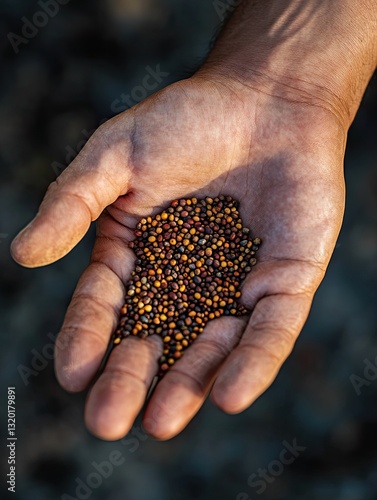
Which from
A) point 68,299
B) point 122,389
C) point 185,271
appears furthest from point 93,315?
point 68,299

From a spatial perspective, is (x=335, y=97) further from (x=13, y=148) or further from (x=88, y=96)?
(x=13, y=148)

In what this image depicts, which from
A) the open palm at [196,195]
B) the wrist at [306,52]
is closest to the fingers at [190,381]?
the open palm at [196,195]

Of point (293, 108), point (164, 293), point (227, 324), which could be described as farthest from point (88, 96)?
point (227, 324)

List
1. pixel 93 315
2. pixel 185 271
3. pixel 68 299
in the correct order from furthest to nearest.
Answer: pixel 68 299, pixel 185 271, pixel 93 315

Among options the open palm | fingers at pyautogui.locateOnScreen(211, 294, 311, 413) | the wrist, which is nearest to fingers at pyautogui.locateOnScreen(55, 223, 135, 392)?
the open palm

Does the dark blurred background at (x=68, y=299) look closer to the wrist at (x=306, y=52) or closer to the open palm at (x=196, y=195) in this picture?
the wrist at (x=306, y=52)

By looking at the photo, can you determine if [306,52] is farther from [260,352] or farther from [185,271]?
[260,352]
